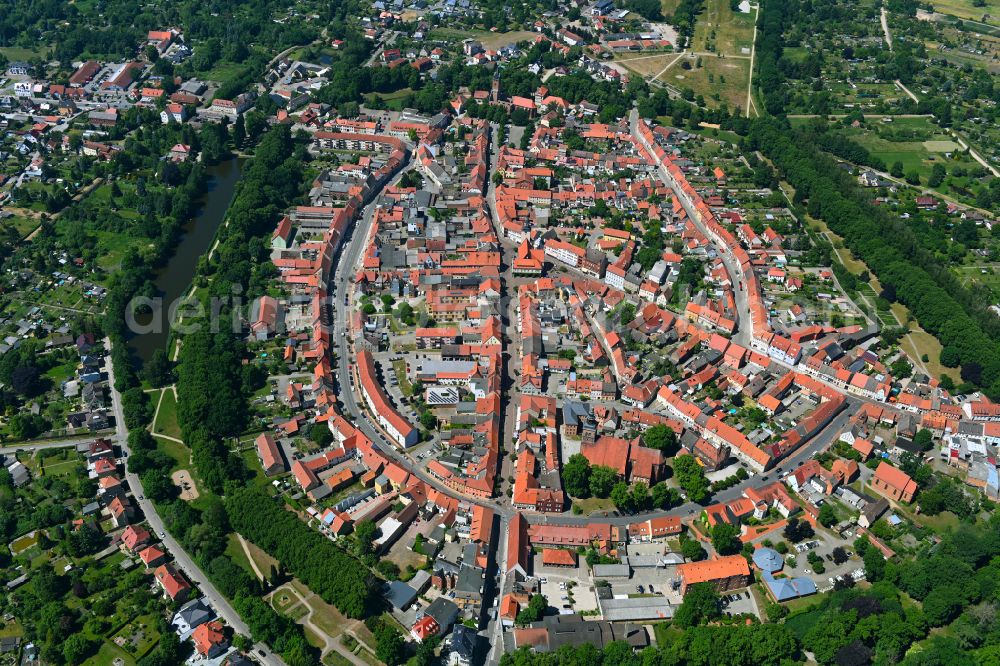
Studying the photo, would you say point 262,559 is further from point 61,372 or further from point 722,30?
point 722,30

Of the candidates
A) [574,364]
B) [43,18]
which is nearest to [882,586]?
[574,364]

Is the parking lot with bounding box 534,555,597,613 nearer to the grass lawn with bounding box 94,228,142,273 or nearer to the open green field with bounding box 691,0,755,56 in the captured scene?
the grass lawn with bounding box 94,228,142,273

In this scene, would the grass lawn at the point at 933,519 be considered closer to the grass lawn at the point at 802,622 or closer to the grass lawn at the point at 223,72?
the grass lawn at the point at 802,622

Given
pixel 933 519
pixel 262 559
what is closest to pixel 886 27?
pixel 933 519

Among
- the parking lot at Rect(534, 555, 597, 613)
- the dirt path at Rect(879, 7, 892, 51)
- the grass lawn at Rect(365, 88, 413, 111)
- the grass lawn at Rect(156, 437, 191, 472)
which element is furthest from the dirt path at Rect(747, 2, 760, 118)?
the grass lawn at Rect(156, 437, 191, 472)

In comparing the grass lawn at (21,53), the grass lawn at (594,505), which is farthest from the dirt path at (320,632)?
the grass lawn at (21,53)

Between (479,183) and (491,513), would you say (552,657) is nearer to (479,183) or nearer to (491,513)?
(491,513)

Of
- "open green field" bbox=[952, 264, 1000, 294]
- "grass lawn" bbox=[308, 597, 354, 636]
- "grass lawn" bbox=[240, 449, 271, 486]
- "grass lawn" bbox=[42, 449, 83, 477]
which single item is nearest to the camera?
"grass lawn" bbox=[308, 597, 354, 636]
